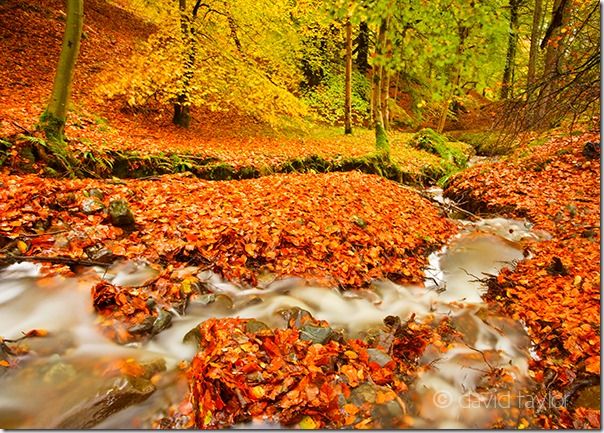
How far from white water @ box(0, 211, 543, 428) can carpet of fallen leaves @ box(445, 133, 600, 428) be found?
12.8 inches

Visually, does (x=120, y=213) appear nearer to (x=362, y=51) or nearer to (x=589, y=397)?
(x=589, y=397)

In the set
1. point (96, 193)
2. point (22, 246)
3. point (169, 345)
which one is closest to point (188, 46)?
point (96, 193)

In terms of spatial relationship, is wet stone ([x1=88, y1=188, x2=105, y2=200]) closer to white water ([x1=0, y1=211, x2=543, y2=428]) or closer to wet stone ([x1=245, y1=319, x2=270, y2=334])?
white water ([x1=0, y1=211, x2=543, y2=428])

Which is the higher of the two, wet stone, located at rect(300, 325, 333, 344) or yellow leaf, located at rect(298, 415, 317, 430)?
wet stone, located at rect(300, 325, 333, 344)

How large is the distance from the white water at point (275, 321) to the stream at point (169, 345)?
0.01 m

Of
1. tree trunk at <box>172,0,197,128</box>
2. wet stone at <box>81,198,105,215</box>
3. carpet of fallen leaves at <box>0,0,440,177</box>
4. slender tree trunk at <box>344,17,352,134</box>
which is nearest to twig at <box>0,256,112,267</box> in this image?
wet stone at <box>81,198,105,215</box>

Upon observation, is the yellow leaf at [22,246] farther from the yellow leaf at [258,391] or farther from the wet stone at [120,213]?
the yellow leaf at [258,391]

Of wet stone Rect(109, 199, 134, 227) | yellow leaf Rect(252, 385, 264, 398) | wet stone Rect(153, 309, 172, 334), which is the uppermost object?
wet stone Rect(109, 199, 134, 227)

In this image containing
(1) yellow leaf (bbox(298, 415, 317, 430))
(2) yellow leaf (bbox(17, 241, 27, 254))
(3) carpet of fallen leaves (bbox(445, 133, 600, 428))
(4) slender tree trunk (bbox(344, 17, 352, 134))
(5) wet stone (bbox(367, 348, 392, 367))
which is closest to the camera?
(1) yellow leaf (bbox(298, 415, 317, 430))

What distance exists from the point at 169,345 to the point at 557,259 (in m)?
5.66

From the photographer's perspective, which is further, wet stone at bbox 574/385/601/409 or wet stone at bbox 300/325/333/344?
wet stone at bbox 300/325/333/344

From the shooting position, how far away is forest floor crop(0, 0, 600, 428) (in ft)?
13.4

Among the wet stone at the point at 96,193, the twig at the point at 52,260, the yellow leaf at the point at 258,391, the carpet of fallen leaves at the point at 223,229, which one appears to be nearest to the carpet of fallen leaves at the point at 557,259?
the carpet of fallen leaves at the point at 223,229

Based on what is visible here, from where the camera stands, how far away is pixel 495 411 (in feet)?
11.6
